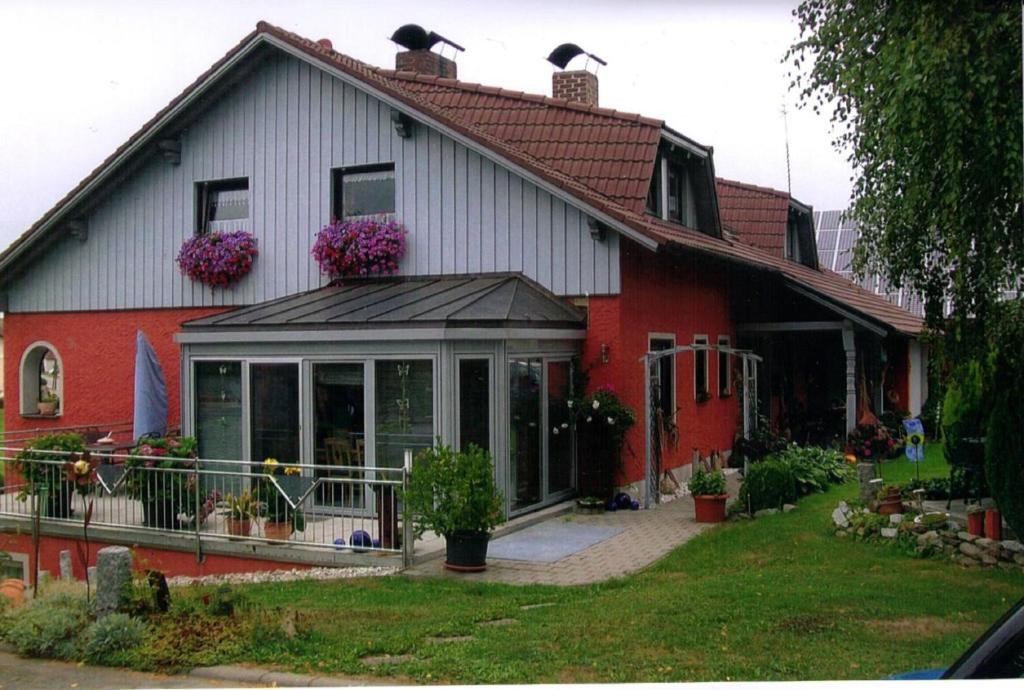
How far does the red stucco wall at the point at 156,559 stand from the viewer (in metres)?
8.89

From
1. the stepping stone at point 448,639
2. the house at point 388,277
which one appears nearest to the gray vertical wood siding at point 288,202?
the house at point 388,277

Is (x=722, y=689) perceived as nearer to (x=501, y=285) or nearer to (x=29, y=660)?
(x=29, y=660)

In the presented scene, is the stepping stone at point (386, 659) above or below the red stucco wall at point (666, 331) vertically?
below

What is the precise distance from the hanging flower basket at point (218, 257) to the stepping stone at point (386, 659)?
724 centimetres

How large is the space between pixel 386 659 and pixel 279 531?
3770 mm

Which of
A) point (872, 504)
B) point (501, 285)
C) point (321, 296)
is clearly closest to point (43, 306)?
point (321, 296)

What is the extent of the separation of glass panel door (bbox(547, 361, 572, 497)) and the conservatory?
0.02 m

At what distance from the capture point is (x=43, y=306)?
12.6 metres

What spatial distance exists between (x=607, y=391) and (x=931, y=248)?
4.33 metres

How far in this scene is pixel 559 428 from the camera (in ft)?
35.8

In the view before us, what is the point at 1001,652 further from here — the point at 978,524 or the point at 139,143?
the point at 139,143

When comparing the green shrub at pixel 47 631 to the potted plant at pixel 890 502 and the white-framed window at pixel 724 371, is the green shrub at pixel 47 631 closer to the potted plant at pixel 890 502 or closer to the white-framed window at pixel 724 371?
the potted plant at pixel 890 502

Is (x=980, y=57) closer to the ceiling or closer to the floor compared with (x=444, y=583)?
closer to the ceiling

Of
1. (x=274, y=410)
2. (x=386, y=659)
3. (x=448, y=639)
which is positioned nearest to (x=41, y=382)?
(x=274, y=410)
